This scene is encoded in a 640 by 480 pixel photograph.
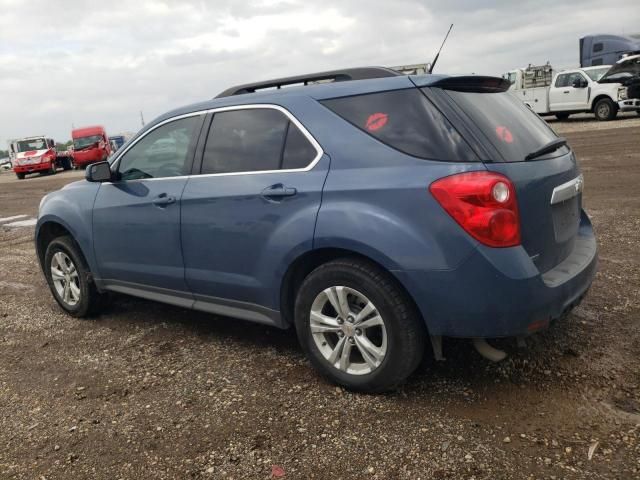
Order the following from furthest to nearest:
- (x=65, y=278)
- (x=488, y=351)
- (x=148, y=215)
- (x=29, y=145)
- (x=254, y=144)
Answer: (x=29, y=145), (x=65, y=278), (x=148, y=215), (x=254, y=144), (x=488, y=351)

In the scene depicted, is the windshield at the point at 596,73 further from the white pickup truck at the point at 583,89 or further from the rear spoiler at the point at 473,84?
the rear spoiler at the point at 473,84

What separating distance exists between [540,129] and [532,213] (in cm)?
81

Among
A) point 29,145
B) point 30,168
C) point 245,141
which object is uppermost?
point 29,145

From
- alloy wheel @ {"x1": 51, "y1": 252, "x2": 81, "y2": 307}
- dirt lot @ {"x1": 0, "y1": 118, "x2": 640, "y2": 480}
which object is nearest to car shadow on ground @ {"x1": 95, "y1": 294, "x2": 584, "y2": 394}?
dirt lot @ {"x1": 0, "y1": 118, "x2": 640, "y2": 480}

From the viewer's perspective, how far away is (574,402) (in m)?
2.96

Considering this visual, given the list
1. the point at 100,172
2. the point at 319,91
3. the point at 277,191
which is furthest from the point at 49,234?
the point at 319,91

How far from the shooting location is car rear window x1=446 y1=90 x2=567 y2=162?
2904mm

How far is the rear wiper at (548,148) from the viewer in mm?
2975

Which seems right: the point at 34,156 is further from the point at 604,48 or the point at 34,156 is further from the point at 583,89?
the point at 604,48

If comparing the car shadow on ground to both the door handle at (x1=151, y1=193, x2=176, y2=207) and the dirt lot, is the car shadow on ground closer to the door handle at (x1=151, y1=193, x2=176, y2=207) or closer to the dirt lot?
the dirt lot

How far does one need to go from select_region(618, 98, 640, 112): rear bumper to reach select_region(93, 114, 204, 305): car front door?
64.1 feet

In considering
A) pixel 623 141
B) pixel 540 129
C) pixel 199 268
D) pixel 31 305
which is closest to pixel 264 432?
pixel 199 268

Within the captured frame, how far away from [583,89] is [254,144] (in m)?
20.6

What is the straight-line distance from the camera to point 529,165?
2904 mm
